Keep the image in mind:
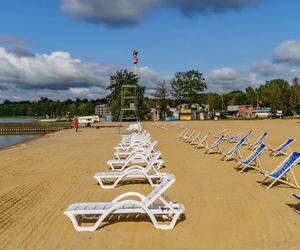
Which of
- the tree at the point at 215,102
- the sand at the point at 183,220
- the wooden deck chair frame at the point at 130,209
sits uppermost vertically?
the tree at the point at 215,102

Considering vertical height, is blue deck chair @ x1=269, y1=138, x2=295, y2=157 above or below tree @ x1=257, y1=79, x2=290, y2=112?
below

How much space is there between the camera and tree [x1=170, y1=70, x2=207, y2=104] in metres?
89.2

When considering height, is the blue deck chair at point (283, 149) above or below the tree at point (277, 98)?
below

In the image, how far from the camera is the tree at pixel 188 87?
3511 inches

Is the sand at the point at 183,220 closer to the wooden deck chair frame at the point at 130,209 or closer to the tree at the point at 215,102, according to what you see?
the wooden deck chair frame at the point at 130,209

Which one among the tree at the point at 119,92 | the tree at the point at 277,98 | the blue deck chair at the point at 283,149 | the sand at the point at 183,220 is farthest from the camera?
the tree at the point at 277,98

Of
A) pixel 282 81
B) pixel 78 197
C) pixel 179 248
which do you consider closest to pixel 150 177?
pixel 78 197

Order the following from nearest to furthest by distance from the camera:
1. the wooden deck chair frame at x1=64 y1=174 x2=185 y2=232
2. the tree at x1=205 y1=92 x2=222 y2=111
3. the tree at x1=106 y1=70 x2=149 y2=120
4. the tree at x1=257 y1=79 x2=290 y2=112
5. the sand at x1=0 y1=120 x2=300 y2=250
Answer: the sand at x1=0 y1=120 x2=300 y2=250
the wooden deck chair frame at x1=64 y1=174 x2=185 y2=232
the tree at x1=106 y1=70 x2=149 y2=120
the tree at x1=257 y1=79 x2=290 y2=112
the tree at x1=205 y1=92 x2=222 y2=111

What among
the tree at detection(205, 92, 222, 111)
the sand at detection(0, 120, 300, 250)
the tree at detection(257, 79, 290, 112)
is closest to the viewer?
the sand at detection(0, 120, 300, 250)

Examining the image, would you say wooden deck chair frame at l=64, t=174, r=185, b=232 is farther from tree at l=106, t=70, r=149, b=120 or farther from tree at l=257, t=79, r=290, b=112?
tree at l=257, t=79, r=290, b=112

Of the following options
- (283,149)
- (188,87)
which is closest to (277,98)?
(188,87)

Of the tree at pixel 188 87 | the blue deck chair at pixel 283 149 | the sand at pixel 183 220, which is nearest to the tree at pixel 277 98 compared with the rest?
the tree at pixel 188 87

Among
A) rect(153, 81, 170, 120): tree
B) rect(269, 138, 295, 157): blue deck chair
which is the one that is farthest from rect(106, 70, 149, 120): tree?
rect(269, 138, 295, 157): blue deck chair

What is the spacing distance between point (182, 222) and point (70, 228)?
1.80 meters
